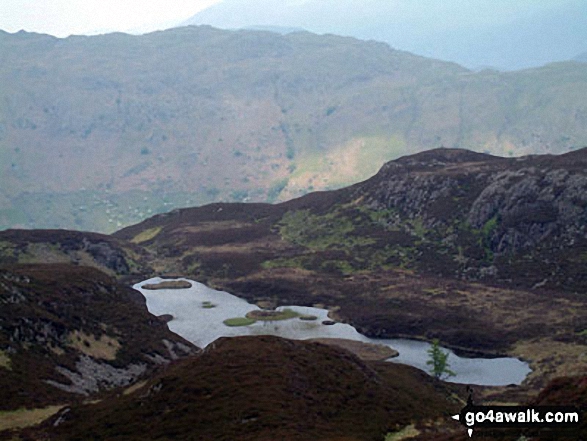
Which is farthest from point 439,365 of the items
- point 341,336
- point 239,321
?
point 239,321

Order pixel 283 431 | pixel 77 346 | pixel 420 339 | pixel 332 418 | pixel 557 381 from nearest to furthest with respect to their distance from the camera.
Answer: pixel 557 381 → pixel 283 431 → pixel 332 418 → pixel 77 346 → pixel 420 339

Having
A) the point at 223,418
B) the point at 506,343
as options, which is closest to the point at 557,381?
the point at 223,418

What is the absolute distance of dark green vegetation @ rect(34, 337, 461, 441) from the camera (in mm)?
72875

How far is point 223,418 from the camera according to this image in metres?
74.1

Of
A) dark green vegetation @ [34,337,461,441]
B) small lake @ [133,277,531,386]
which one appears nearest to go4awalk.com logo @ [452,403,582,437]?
dark green vegetation @ [34,337,461,441]

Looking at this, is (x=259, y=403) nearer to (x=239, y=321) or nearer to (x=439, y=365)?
(x=439, y=365)

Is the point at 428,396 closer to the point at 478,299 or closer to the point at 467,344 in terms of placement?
the point at 467,344

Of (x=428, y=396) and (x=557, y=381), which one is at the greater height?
(x=557, y=381)

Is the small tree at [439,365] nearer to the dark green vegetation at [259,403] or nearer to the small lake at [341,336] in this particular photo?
the small lake at [341,336]

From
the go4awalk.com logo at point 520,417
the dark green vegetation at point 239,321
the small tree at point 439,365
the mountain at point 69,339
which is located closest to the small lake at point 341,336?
the dark green vegetation at point 239,321

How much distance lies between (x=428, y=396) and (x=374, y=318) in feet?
280

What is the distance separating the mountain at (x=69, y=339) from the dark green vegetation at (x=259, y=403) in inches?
516

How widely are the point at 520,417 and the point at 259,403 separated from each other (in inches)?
1520

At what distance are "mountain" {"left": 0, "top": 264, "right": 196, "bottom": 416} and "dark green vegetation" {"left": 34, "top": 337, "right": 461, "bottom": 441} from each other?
13.1 meters
